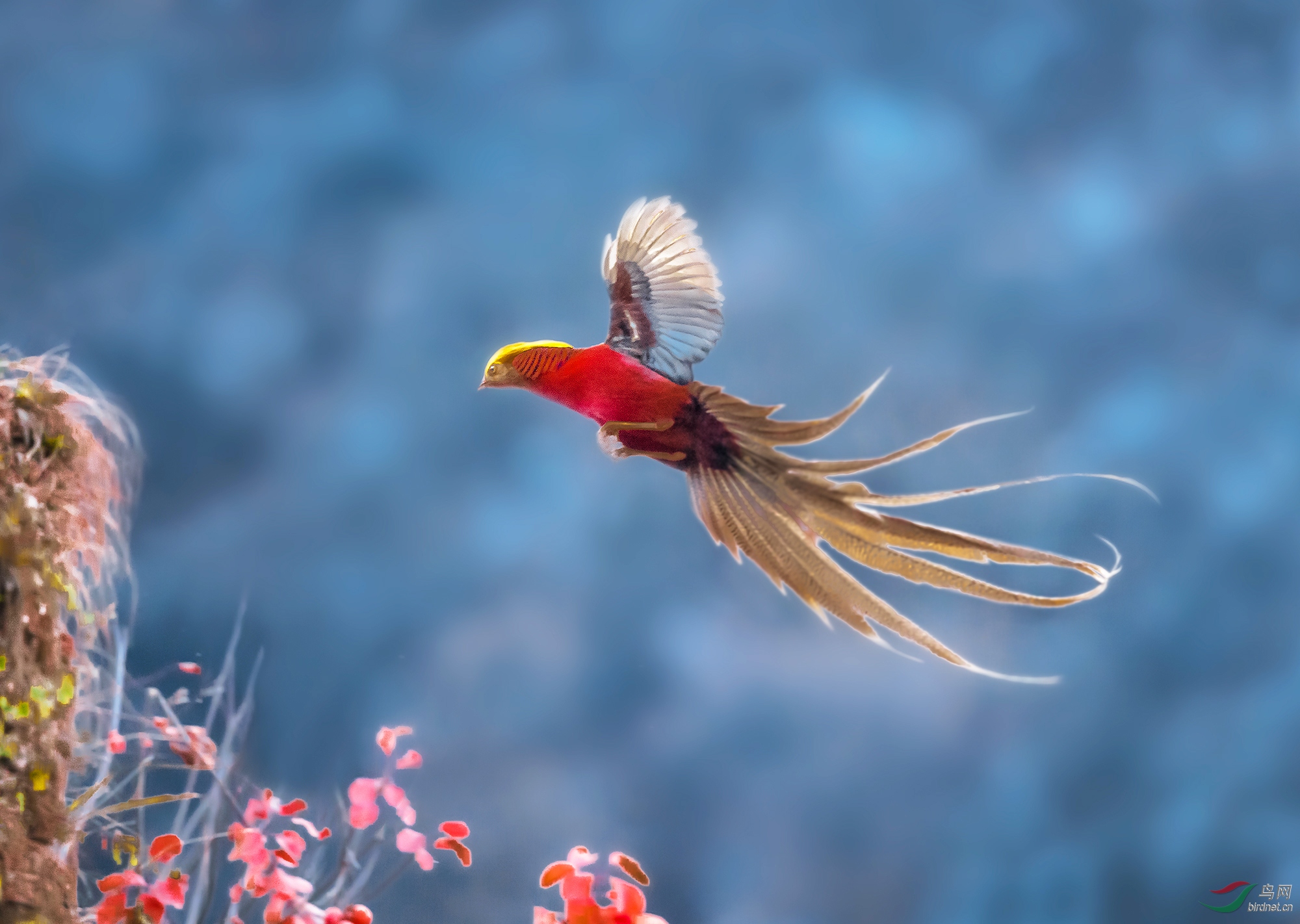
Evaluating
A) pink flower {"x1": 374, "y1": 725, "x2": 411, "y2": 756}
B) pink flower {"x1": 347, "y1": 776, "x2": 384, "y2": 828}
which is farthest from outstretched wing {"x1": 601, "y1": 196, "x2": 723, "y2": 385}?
pink flower {"x1": 347, "y1": 776, "x2": 384, "y2": 828}

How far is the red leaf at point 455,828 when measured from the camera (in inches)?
80.7

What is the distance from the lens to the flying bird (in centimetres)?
166

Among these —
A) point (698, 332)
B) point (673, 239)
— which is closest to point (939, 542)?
point (698, 332)

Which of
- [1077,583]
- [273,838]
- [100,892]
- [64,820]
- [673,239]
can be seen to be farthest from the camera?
[1077,583]

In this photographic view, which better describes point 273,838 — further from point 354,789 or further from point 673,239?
point 673,239

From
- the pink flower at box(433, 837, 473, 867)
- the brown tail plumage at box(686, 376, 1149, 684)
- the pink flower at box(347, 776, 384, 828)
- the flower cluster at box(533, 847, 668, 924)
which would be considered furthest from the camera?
the pink flower at box(347, 776, 384, 828)

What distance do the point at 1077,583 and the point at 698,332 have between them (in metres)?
1.29

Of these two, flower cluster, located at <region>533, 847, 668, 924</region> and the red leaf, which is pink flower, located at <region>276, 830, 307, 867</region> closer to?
the red leaf

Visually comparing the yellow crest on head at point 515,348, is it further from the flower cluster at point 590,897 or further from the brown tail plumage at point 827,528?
the flower cluster at point 590,897

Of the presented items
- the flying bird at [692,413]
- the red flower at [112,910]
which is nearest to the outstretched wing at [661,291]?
the flying bird at [692,413]

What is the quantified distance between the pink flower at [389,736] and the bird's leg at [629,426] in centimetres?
91

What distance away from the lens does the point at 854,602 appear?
1621 millimetres

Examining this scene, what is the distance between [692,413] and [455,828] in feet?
3.50

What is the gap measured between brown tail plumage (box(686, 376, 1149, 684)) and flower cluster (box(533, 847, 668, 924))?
632mm
